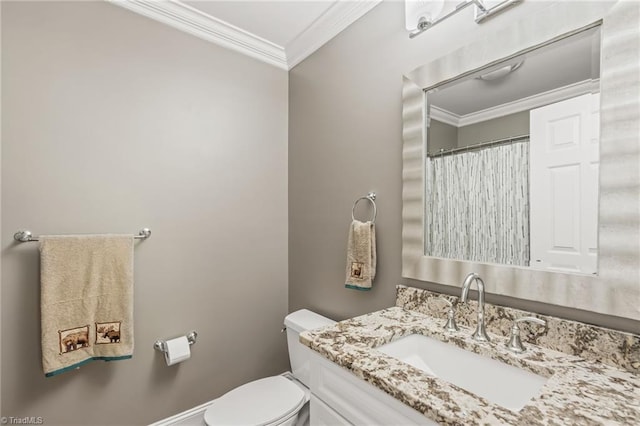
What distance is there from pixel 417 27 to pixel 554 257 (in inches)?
38.6

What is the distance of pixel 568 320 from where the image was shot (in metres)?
0.93

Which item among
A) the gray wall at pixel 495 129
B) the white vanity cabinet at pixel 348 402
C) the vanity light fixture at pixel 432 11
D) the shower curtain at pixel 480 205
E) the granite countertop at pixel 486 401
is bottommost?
the white vanity cabinet at pixel 348 402

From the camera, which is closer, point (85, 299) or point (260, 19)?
point (85, 299)

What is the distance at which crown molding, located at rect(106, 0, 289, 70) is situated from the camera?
5.24ft

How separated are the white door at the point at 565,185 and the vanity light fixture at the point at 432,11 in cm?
40

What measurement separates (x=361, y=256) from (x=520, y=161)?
2.53 ft

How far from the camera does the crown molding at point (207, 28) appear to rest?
1.60 meters

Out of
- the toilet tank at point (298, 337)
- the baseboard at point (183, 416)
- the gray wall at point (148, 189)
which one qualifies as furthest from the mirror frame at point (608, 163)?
the baseboard at point (183, 416)

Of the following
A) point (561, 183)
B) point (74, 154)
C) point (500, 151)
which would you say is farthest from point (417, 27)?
point (74, 154)

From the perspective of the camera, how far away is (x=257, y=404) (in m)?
1.39

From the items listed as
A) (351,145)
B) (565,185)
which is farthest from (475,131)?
(351,145)

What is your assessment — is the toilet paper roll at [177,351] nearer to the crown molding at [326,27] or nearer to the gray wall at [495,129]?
the gray wall at [495,129]

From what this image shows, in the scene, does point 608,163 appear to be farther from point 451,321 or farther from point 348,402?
point 348,402

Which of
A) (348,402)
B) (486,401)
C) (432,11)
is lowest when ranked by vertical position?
(348,402)
